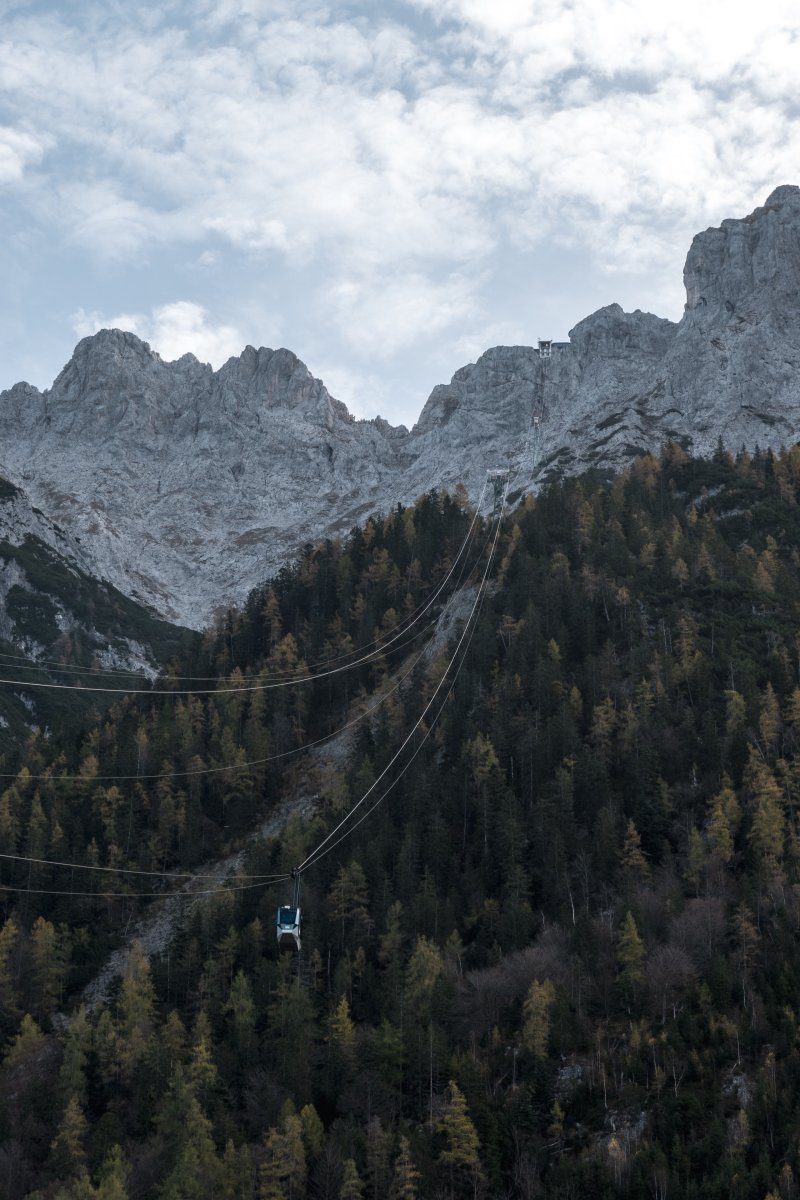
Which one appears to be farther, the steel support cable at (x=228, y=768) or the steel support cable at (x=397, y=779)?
the steel support cable at (x=228, y=768)

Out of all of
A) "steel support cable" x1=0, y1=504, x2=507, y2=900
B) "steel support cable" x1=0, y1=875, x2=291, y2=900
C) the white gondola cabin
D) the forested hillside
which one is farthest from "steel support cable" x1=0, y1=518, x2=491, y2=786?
the white gondola cabin

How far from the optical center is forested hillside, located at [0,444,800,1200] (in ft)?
243

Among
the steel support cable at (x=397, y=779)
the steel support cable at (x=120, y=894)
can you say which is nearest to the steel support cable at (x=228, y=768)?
the steel support cable at (x=397, y=779)

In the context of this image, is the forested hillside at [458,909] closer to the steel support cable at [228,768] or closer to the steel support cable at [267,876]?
the steel support cable at [228,768]

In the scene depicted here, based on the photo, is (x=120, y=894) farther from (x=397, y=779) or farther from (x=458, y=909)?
(x=458, y=909)

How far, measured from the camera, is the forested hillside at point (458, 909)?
243 feet

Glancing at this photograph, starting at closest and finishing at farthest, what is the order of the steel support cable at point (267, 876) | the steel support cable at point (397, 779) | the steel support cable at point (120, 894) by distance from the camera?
the steel support cable at point (267, 876) < the steel support cable at point (397, 779) < the steel support cable at point (120, 894)

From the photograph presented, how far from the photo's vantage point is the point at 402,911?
312 feet

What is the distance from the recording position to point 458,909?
314 ft

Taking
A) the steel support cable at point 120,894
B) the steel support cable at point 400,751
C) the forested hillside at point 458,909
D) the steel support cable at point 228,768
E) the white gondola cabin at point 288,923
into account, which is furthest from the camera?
the steel support cable at point 228,768

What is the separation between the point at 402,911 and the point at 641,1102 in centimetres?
2705

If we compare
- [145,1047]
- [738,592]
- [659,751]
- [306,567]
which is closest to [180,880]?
[145,1047]

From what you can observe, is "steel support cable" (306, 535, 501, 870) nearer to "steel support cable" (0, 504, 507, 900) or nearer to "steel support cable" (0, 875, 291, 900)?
"steel support cable" (0, 504, 507, 900)

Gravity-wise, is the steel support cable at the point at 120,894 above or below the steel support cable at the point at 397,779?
below
